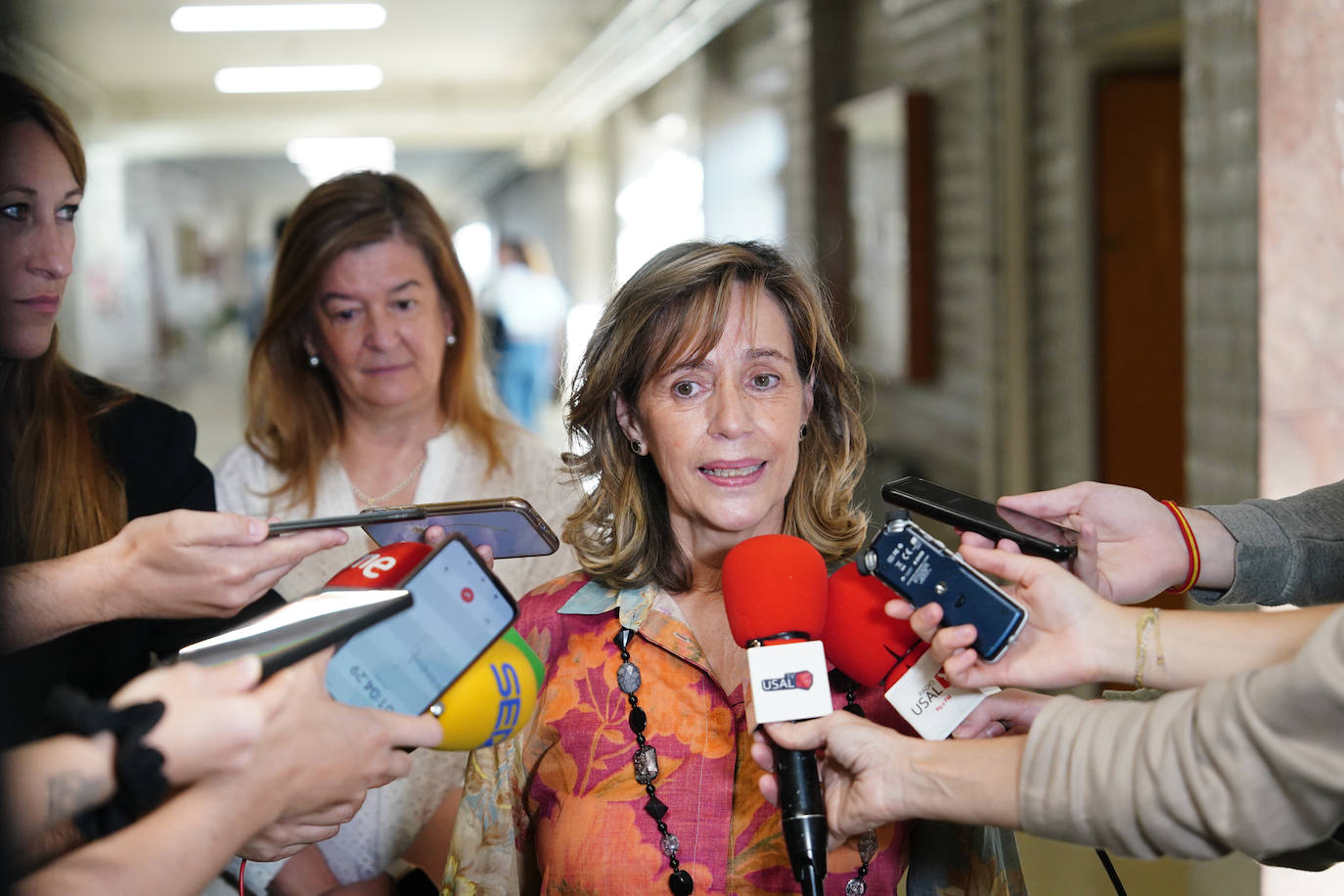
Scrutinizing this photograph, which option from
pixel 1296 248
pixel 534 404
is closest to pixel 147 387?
pixel 534 404

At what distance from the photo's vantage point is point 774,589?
4.23ft

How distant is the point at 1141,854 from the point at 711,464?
82 cm

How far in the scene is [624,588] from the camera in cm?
175

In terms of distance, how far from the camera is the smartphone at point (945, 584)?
1155 millimetres

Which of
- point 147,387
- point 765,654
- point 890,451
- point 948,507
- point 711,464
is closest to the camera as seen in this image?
point 765,654

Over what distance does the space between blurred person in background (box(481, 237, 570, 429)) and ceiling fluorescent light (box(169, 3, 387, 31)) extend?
8.07 ft

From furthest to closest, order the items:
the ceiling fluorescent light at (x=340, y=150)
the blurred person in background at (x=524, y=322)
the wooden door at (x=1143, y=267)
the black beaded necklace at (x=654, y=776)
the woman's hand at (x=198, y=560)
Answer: the ceiling fluorescent light at (x=340, y=150), the blurred person in background at (x=524, y=322), the wooden door at (x=1143, y=267), the black beaded necklace at (x=654, y=776), the woman's hand at (x=198, y=560)

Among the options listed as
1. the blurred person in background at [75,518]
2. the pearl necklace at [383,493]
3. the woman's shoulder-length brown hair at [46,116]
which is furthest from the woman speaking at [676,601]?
the woman's shoulder-length brown hair at [46,116]

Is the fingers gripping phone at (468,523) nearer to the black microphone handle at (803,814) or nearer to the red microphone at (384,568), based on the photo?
the red microphone at (384,568)

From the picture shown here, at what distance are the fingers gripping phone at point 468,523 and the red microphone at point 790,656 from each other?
0.29 m

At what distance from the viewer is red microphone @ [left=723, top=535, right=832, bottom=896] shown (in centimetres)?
114

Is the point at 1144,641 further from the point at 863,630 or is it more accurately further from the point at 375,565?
the point at 375,565

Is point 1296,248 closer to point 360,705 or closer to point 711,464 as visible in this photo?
point 711,464

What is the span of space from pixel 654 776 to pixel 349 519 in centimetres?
Answer: 56
